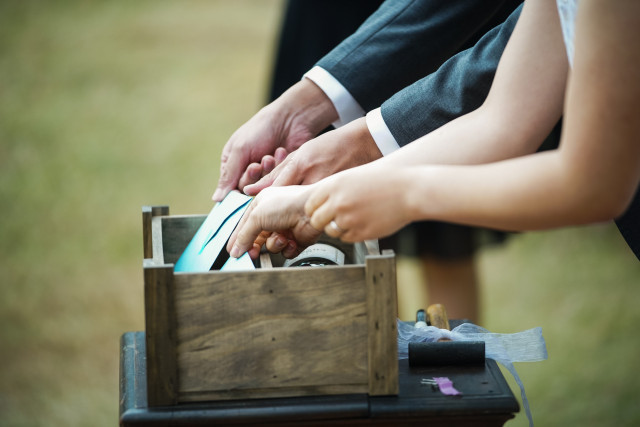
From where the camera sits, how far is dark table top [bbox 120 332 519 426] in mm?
864

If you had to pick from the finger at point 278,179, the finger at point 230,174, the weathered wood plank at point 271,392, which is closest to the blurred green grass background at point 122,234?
the finger at point 230,174

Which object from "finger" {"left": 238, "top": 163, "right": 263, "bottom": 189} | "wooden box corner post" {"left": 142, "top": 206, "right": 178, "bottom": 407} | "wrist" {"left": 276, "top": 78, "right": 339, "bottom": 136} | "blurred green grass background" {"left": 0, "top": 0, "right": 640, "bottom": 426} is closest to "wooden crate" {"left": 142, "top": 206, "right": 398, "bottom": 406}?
"wooden box corner post" {"left": 142, "top": 206, "right": 178, "bottom": 407}

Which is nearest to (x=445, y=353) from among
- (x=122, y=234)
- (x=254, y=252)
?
(x=254, y=252)

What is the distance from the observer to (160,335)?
866 mm

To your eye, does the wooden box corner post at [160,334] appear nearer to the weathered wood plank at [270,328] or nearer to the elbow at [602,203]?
the weathered wood plank at [270,328]

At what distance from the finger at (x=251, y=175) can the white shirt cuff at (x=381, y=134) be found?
0.21 meters

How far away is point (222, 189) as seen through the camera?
1.26 meters

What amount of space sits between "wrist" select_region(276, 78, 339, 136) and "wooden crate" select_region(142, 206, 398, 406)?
1.67ft

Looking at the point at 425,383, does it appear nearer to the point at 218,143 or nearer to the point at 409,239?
the point at 409,239

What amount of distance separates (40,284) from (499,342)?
2.37 meters

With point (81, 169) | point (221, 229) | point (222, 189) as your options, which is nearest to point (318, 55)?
point (222, 189)

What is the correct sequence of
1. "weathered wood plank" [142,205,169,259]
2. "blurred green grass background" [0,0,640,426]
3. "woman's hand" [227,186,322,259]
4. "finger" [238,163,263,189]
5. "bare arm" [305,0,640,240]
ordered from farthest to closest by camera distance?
"blurred green grass background" [0,0,640,426] → "finger" [238,163,263,189] → "weathered wood plank" [142,205,169,259] → "woman's hand" [227,186,322,259] → "bare arm" [305,0,640,240]

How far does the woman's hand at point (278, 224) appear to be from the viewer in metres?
0.95

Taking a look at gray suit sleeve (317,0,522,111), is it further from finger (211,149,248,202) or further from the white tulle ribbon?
the white tulle ribbon
